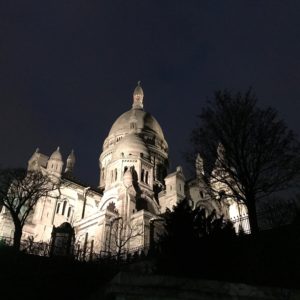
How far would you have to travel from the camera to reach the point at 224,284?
30.7 ft

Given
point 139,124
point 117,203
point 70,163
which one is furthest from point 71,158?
point 117,203

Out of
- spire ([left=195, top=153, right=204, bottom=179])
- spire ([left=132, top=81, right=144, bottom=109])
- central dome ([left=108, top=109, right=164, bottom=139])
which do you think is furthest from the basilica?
spire ([left=132, top=81, right=144, bottom=109])

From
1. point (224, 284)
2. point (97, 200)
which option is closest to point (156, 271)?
point (224, 284)

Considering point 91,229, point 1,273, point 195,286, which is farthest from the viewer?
point 91,229

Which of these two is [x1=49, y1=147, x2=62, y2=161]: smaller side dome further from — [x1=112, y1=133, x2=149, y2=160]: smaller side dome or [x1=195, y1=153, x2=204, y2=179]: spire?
[x1=195, y1=153, x2=204, y2=179]: spire

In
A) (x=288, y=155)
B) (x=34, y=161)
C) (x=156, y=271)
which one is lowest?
(x=156, y=271)

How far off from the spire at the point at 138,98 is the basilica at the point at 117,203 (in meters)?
22.4

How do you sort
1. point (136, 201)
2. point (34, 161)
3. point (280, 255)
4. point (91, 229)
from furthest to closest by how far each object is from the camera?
point (34, 161), point (136, 201), point (91, 229), point (280, 255)

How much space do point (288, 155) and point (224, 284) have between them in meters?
12.8

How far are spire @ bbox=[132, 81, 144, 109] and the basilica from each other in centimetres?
2236

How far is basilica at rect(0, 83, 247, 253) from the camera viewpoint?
133 ft

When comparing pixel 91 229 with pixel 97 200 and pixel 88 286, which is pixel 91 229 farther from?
pixel 88 286

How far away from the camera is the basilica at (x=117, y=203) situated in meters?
40.4

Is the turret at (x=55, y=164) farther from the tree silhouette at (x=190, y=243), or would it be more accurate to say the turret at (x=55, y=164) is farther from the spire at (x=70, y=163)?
the tree silhouette at (x=190, y=243)
